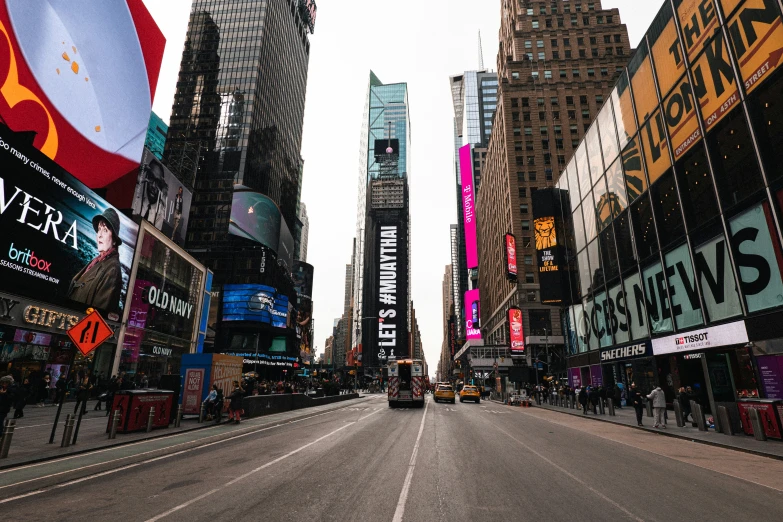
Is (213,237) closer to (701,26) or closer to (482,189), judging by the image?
(482,189)

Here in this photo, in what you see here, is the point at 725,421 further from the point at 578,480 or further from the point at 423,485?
the point at 423,485

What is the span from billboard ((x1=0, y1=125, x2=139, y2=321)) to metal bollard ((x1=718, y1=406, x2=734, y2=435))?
107 feet

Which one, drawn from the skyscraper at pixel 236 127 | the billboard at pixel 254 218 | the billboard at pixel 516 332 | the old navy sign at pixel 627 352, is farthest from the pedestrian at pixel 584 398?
the billboard at pixel 254 218

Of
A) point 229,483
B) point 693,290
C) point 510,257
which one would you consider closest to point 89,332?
point 229,483

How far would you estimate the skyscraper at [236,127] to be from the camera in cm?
8581

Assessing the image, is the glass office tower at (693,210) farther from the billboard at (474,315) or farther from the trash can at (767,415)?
the billboard at (474,315)

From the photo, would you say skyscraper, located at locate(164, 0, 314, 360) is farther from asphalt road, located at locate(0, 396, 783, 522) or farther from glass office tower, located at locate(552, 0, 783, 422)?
asphalt road, located at locate(0, 396, 783, 522)

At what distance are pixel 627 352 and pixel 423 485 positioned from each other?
81.3 feet

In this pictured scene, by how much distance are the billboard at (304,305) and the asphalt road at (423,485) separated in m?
93.5

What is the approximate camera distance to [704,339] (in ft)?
63.1

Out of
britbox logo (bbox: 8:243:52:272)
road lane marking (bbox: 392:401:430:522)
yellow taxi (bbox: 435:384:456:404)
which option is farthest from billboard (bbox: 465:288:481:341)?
road lane marking (bbox: 392:401:430:522)

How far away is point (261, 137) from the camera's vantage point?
9862 centimetres

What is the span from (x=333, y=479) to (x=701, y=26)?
25956mm

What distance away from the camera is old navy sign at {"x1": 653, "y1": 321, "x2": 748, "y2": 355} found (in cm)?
1710
